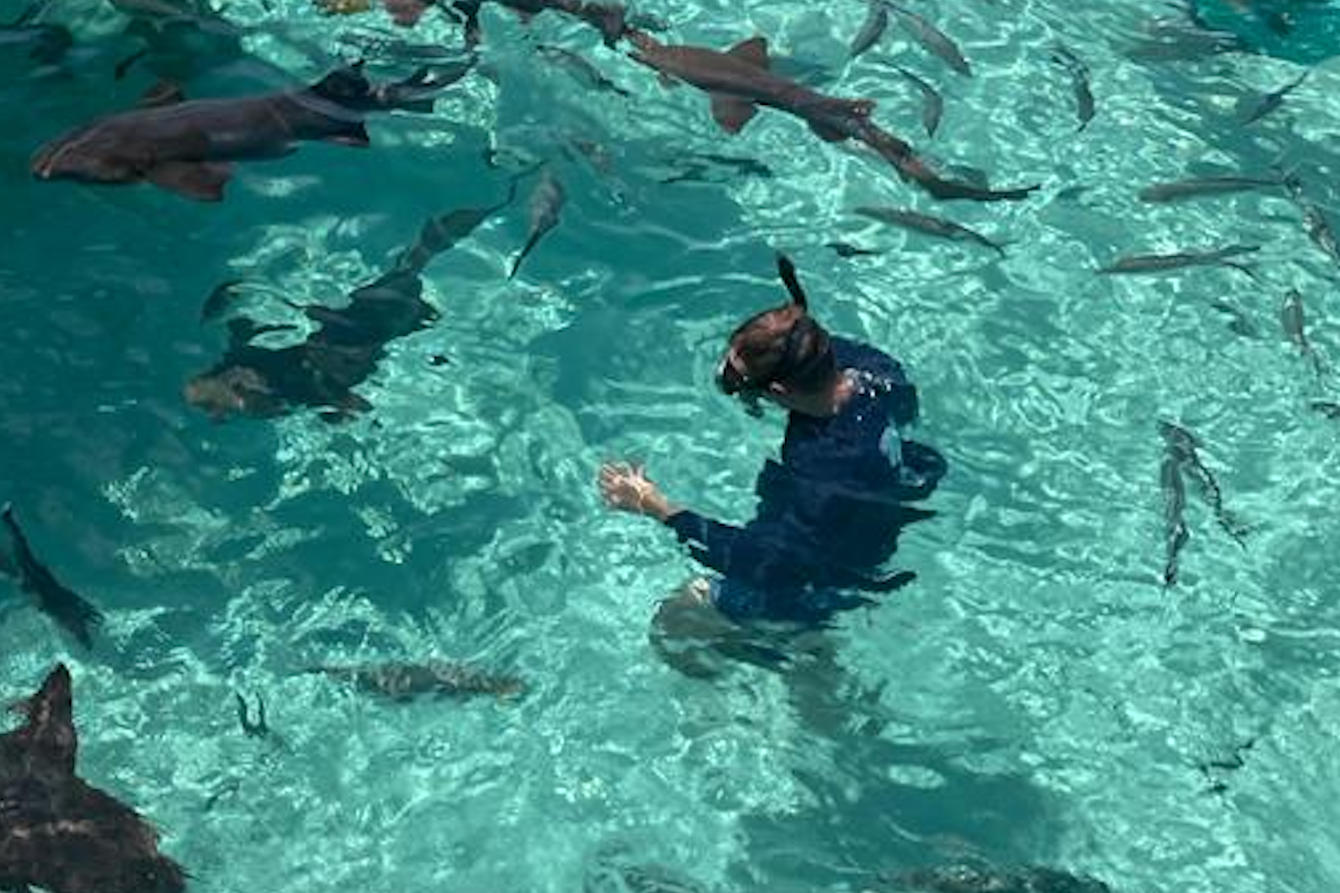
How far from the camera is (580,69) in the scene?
26.8 feet

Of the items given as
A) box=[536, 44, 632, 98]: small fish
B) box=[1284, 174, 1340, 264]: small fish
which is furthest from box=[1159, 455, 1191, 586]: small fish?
box=[536, 44, 632, 98]: small fish

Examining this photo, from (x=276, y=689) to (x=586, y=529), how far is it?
1.26 meters

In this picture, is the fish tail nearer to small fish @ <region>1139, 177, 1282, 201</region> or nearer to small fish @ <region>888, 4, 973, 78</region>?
small fish @ <region>888, 4, 973, 78</region>

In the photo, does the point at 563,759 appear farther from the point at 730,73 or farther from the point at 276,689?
the point at 730,73

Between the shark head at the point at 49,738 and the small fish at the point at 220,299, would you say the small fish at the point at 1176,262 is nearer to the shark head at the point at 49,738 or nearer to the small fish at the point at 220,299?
the small fish at the point at 220,299

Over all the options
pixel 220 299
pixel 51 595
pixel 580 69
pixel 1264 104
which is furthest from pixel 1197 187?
pixel 51 595

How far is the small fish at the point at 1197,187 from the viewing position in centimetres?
791

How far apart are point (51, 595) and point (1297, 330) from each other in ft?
16.1

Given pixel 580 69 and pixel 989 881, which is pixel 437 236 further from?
pixel 989 881

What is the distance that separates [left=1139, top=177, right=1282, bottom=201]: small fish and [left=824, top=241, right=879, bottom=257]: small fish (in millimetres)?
1341

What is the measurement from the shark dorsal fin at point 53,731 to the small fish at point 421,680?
2.92ft

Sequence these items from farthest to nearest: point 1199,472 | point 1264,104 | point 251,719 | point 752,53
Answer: point 1264,104 < point 752,53 < point 1199,472 < point 251,719

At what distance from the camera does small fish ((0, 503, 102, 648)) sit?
5762 millimetres

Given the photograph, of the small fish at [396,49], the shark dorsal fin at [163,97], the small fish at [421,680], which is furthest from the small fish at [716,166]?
the small fish at [421,680]
